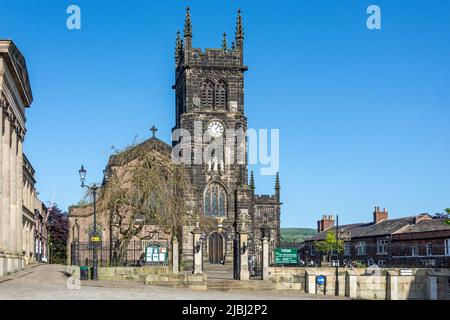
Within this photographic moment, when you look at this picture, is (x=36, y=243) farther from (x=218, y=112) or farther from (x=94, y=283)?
(x=94, y=283)

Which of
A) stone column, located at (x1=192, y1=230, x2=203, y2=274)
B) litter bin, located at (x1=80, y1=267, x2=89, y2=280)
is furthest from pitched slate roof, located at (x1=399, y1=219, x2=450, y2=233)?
litter bin, located at (x1=80, y1=267, x2=89, y2=280)

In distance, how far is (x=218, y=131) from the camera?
7706 cm

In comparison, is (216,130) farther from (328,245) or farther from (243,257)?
(243,257)

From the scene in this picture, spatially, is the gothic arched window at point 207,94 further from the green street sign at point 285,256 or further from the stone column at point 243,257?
the stone column at point 243,257

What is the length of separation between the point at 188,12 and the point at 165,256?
39.9m

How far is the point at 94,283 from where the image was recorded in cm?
3625

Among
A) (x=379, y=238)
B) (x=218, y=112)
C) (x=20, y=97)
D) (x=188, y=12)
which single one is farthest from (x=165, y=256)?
(x=379, y=238)

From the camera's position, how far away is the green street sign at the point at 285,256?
47.8 metres

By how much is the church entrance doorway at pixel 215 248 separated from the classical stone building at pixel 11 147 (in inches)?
1147

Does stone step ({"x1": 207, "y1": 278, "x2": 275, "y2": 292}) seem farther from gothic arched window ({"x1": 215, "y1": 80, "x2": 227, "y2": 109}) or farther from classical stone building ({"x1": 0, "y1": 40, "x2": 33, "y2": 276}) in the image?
gothic arched window ({"x1": 215, "y1": 80, "x2": 227, "y2": 109})

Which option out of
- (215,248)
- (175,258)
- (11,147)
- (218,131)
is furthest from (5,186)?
(218,131)

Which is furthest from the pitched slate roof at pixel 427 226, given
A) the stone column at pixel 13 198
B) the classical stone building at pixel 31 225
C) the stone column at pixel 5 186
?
the stone column at pixel 5 186

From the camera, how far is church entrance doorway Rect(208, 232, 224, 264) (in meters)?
74.7

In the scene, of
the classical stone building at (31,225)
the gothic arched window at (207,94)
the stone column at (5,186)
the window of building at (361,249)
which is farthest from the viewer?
the window of building at (361,249)
